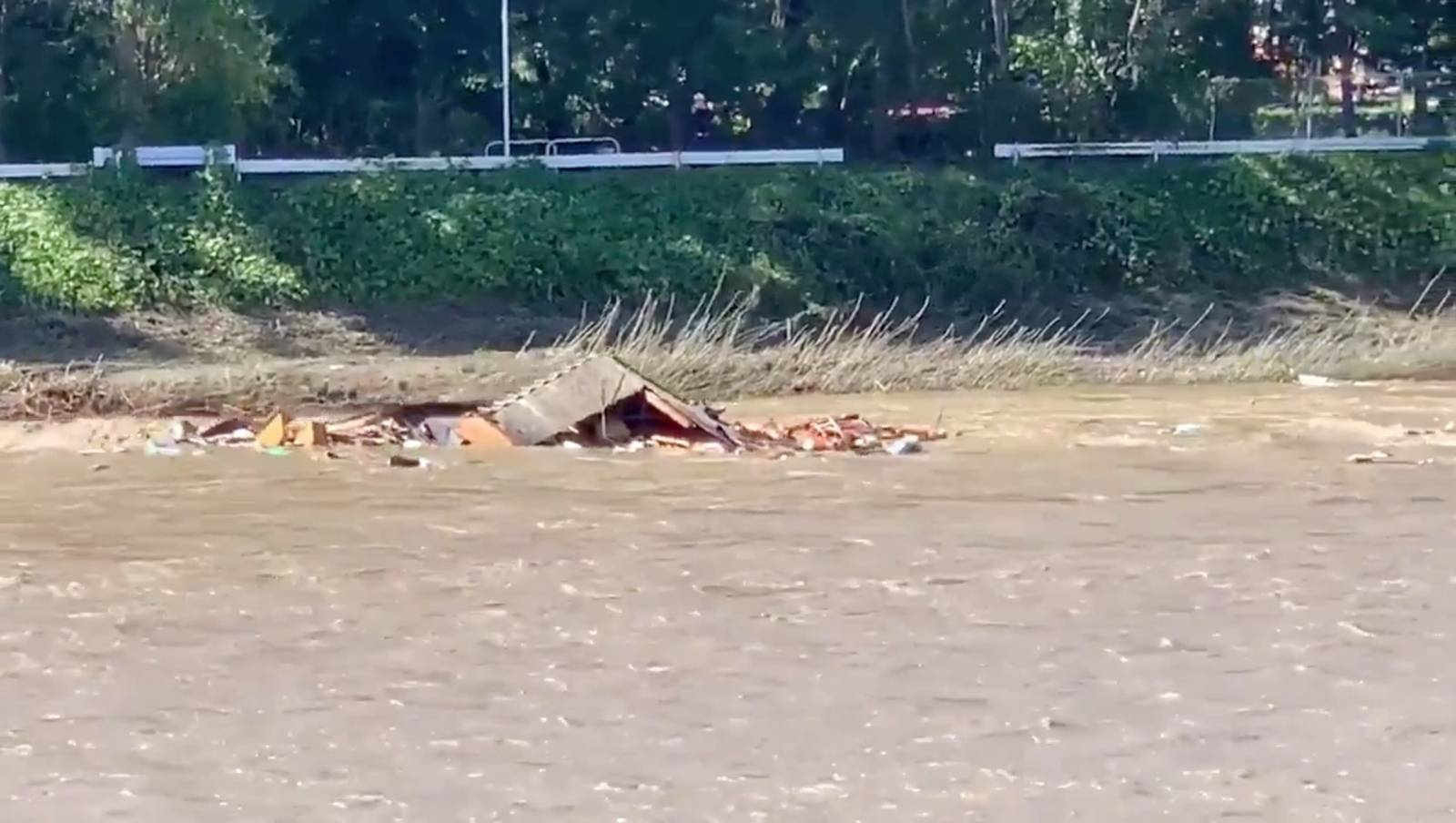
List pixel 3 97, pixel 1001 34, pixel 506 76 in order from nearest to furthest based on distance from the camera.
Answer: pixel 3 97, pixel 506 76, pixel 1001 34

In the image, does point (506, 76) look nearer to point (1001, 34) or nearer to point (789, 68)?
point (789, 68)

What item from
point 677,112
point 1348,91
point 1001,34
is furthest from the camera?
point 1348,91

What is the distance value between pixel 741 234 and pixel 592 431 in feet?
39.8

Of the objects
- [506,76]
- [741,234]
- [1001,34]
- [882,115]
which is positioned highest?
[1001,34]

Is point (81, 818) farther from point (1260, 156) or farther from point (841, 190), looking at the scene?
point (1260, 156)

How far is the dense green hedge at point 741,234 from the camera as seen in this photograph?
1225 inches

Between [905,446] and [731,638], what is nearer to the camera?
[731,638]

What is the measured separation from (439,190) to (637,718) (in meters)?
22.5

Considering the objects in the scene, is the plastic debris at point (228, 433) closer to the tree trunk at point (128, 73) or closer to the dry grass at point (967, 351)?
the dry grass at point (967, 351)

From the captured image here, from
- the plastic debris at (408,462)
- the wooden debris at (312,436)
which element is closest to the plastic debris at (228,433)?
the wooden debris at (312,436)

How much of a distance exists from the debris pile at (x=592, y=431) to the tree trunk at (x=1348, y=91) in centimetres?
1956

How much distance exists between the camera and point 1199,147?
36.5 m

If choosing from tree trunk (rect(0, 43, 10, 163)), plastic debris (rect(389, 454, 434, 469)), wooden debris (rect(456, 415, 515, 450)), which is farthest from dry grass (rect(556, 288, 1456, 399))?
tree trunk (rect(0, 43, 10, 163))

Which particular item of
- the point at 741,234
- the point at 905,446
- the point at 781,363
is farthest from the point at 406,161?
the point at 905,446
